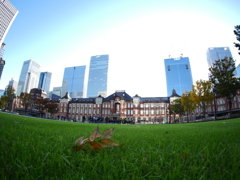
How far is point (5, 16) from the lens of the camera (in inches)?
3565

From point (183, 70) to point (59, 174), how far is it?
158 metres

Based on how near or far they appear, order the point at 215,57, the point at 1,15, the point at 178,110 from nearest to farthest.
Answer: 1. the point at 178,110
2. the point at 1,15
3. the point at 215,57

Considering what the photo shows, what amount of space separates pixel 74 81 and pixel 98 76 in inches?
1442

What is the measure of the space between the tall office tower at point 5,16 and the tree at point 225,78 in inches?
4565

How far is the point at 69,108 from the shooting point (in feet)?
215

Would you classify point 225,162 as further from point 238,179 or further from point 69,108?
point 69,108

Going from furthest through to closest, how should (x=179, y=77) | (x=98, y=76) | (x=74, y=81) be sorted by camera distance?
(x=74, y=81) → (x=98, y=76) → (x=179, y=77)

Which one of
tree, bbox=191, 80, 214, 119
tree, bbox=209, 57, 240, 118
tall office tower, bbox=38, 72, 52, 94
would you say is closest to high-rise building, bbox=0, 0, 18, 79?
tall office tower, bbox=38, 72, 52, 94

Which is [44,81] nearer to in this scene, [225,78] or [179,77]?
[179,77]

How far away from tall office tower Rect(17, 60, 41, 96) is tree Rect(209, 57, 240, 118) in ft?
638

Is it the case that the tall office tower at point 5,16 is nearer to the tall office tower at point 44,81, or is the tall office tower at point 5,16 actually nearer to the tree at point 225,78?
the tall office tower at point 44,81

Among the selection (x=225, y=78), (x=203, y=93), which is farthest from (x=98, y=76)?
(x=225, y=78)

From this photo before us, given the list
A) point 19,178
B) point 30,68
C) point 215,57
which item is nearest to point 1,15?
point 30,68

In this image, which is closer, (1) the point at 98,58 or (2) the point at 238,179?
(2) the point at 238,179
